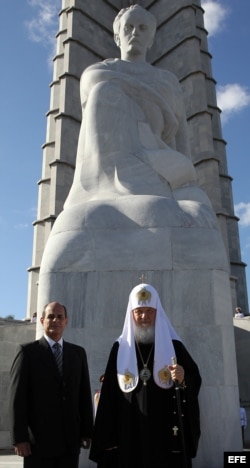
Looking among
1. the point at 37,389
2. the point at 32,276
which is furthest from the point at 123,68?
the point at 32,276

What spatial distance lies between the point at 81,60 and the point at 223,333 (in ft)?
96.8

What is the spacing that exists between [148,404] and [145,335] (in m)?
0.49

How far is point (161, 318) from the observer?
3266mm

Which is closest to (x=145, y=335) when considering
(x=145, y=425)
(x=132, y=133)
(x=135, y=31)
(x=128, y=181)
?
(x=145, y=425)

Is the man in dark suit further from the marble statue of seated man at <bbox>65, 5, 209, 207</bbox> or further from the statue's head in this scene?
the statue's head

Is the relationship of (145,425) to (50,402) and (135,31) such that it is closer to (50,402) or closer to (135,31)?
(50,402)

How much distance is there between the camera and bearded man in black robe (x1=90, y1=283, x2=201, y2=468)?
2.96 metres

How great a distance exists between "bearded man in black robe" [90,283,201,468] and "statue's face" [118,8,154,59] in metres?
5.59

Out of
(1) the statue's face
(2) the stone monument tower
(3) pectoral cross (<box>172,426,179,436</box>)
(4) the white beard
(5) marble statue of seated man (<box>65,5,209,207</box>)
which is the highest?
(1) the statue's face

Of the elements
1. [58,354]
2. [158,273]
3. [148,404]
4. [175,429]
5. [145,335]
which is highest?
[158,273]

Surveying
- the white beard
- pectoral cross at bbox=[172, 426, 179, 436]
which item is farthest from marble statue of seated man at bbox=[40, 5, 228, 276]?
pectoral cross at bbox=[172, 426, 179, 436]

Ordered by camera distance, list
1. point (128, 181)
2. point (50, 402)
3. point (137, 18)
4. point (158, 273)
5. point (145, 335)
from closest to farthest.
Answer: point (50, 402) → point (145, 335) → point (158, 273) → point (128, 181) → point (137, 18)

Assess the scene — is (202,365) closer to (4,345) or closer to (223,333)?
(223,333)

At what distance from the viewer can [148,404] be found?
3.05 meters
